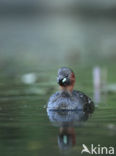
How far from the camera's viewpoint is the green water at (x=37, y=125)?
1003 centimetres

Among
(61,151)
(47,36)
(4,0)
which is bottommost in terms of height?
(61,151)

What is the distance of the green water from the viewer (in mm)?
10031

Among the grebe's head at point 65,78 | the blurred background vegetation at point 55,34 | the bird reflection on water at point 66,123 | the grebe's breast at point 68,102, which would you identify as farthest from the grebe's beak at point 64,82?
the blurred background vegetation at point 55,34

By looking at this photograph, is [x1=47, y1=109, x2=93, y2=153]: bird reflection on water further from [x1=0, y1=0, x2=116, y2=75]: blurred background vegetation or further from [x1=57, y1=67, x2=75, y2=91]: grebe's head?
[x1=0, y1=0, x2=116, y2=75]: blurred background vegetation

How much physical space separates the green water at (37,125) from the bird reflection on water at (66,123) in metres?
0.08

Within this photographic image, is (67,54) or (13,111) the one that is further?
(67,54)

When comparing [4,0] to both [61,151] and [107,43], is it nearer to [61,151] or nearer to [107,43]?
[107,43]

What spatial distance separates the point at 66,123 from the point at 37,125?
0.58 metres

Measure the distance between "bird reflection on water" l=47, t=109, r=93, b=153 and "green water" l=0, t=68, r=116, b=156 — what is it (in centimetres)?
8

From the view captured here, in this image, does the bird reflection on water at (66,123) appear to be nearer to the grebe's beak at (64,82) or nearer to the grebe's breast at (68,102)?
the grebe's breast at (68,102)

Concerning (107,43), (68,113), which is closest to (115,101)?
(68,113)

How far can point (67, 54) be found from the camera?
88.2ft

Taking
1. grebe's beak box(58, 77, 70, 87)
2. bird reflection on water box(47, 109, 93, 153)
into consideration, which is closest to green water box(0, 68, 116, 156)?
bird reflection on water box(47, 109, 93, 153)

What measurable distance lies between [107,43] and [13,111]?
54.5ft
